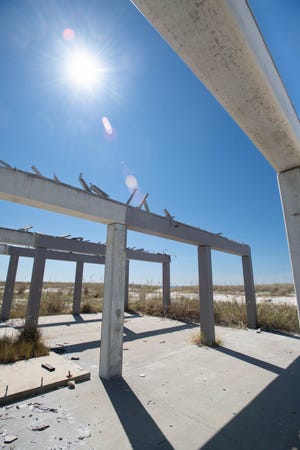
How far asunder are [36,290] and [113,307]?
4388 mm

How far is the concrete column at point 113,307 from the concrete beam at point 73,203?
37 cm

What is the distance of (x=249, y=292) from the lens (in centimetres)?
794

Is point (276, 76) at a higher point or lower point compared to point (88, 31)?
lower

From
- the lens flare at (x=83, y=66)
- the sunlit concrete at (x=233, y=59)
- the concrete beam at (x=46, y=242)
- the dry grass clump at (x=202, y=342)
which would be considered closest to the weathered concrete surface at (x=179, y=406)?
the dry grass clump at (x=202, y=342)

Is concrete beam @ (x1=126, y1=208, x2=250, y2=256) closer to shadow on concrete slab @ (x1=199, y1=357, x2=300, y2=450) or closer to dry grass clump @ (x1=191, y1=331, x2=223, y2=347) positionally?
dry grass clump @ (x1=191, y1=331, x2=223, y2=347)

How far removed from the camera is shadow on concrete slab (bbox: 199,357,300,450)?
216 centimetres

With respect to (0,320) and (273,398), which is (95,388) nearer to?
(273,398)

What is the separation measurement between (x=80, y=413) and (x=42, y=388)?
34.8 inches

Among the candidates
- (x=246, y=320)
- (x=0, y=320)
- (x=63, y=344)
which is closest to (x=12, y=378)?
(x=63, y=344)

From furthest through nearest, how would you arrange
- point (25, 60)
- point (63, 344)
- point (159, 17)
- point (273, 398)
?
1. point (63, 344)
2. point (25, 60)
3. point (273, 398)
4. point (159, 17)

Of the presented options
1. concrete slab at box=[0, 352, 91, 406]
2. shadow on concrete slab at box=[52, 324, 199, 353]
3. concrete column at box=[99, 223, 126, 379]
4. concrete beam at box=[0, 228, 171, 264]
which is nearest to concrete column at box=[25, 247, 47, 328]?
concrete beam at box=[0, 228, 171, 264]

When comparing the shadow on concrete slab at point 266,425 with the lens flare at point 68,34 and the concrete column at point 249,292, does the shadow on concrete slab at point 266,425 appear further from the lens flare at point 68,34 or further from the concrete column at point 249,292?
the lens flare at point 68,34

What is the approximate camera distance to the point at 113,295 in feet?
12.7

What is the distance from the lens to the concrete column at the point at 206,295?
573cm
